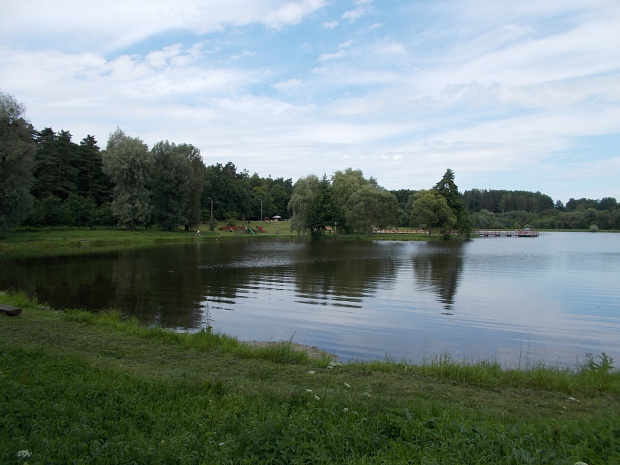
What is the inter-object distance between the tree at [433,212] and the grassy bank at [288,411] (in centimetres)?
7142

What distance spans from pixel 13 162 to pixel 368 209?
55.2 metres

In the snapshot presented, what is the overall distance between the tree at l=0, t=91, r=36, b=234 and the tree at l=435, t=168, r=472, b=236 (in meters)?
69.7

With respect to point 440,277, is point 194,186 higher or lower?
higher

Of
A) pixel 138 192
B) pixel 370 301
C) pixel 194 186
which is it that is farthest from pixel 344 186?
pixel 370 301

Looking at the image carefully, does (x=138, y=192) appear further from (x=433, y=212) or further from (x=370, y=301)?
(x=370, y=301)

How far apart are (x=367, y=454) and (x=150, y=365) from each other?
18.8ft

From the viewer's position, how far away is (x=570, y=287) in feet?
83.0

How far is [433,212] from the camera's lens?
79.1 meters

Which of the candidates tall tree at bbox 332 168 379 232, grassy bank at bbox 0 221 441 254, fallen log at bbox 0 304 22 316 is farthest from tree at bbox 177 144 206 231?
fallen log at bbox 0 304 22 316

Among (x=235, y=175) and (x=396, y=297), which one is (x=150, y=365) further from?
(x=235, y=175)

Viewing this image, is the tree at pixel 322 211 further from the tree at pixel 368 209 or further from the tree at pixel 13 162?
the tree at pixel 13 162

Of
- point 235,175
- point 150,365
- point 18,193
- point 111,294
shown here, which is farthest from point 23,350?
point 235,175

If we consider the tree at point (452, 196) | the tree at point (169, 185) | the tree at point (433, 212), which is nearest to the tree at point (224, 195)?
the tree at point (169, 185)

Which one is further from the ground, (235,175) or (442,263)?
(235,175)
